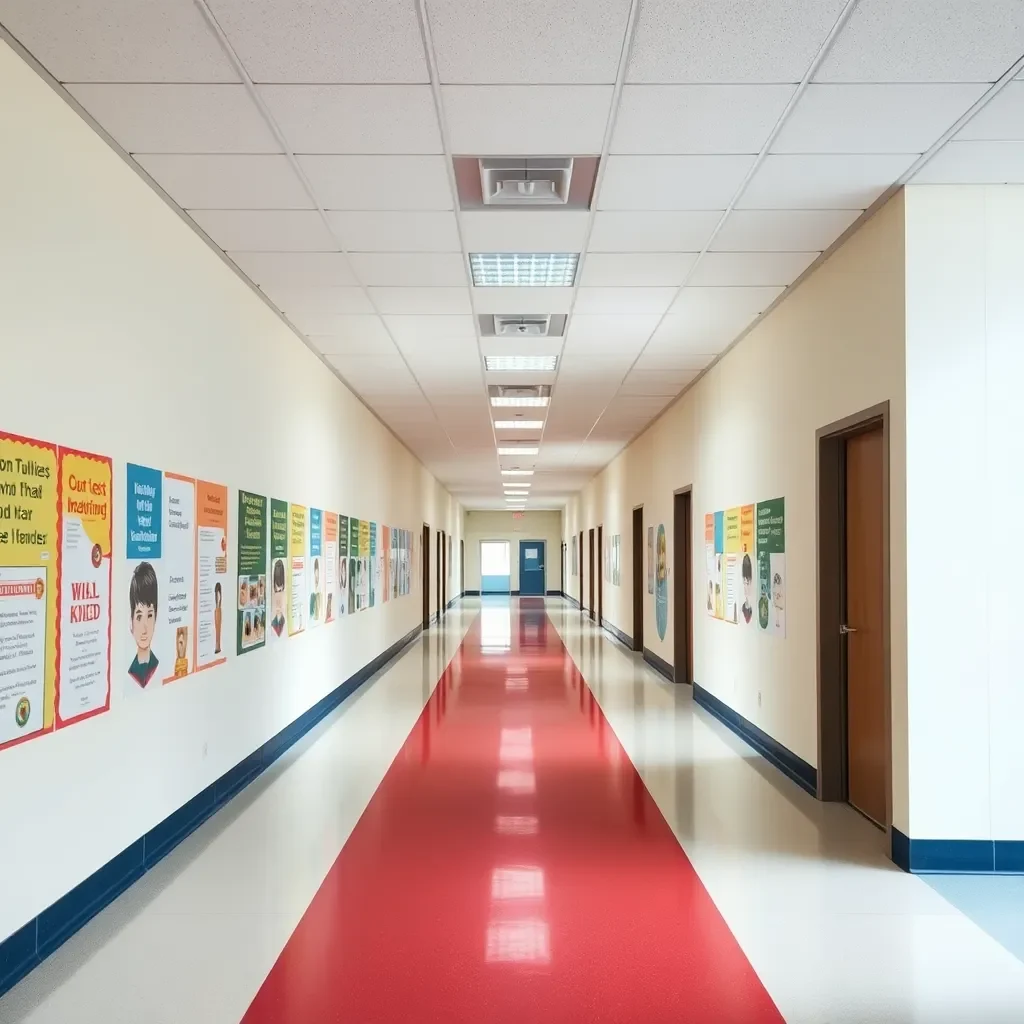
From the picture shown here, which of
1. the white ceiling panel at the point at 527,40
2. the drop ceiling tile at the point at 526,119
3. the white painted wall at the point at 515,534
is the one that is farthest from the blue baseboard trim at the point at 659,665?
the white painted wall at the point at 515,534

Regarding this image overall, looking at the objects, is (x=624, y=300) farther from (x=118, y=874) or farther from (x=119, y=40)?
(x=118, y=874)

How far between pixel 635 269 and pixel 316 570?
3.78 metres

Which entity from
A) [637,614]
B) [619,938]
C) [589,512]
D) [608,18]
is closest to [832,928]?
[619,938]

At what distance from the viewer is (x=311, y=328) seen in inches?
281

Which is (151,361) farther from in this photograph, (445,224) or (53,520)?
(445,224)

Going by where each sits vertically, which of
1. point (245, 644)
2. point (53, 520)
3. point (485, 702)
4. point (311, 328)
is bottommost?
point (485, 702)

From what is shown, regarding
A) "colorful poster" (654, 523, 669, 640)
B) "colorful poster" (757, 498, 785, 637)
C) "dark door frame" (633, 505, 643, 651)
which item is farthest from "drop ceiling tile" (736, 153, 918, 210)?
"dark door frame" (633, 505, 643, 651)

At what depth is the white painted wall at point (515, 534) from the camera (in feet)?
116

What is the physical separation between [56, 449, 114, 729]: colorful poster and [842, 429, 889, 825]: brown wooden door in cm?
364

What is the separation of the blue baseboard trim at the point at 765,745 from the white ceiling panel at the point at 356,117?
4252 mm

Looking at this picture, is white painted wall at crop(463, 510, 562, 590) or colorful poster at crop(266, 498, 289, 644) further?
white painted wall at crop(463, 510, 562, 590)

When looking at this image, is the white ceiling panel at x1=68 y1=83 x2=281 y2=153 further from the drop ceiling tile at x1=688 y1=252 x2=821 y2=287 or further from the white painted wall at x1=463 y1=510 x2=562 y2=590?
the white painted wall at x1=463 y1=510 x2=562 y2=590

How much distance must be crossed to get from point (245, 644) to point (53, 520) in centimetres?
264

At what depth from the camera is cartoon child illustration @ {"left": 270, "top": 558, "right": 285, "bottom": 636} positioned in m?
6.66
